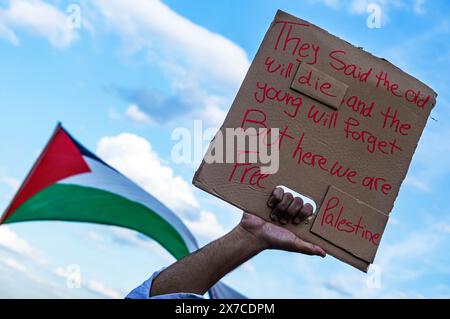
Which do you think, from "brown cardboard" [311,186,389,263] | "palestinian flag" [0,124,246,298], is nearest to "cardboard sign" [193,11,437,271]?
"brown cardboard" [311,186,389,263]

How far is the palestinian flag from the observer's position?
5938 mm

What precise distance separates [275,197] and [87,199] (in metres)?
5.21

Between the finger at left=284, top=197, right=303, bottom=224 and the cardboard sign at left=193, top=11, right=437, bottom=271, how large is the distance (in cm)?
4

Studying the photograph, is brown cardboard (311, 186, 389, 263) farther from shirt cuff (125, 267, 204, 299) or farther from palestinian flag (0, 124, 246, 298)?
palestinian flag (0, 124, 246, 298)

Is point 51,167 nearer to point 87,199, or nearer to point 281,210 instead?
point 87,199

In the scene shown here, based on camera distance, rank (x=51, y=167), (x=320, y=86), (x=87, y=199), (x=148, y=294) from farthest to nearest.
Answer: (x=87, y=199)
(x=51, y=167)
(x=320, y=86)
(x=148, y=294)

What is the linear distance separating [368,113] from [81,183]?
500 centimetres

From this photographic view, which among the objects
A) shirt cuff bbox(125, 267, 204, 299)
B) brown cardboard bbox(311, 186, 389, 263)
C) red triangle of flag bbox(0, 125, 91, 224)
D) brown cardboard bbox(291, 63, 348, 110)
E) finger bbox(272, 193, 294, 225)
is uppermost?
red triangle of flag bbox(0, 125, 91, 224)

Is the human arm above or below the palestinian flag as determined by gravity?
below

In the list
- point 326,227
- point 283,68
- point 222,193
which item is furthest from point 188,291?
point 283,68

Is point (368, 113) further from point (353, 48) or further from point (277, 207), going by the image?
point (277, 207)

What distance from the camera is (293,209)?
1752 millimetres

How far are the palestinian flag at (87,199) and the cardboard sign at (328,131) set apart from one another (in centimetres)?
408

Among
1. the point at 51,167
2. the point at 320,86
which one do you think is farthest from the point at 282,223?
the point at 51,167
